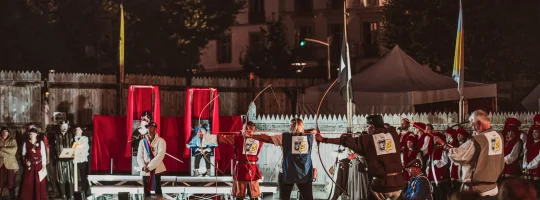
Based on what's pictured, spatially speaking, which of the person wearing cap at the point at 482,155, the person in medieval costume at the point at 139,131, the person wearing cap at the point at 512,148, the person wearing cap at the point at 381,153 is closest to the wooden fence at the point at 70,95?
the person in medieval costume at the point at 139,131

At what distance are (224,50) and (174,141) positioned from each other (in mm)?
34229

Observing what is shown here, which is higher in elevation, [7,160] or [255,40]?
[255,40]

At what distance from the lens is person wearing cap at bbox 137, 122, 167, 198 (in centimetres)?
1727

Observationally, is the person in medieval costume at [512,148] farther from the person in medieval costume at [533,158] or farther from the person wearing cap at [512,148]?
the person in medieval costume at [533,158]

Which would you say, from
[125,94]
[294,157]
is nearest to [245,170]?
[294,157]

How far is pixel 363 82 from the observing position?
86.8 ft

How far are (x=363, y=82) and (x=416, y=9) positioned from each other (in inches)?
521

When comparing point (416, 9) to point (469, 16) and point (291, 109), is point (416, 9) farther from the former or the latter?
point (291, 109)

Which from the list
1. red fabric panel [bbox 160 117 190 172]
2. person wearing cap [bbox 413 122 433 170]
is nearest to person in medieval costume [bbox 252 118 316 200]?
person wearing cap [bbox 413 122 433 170]

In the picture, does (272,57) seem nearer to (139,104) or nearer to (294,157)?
(139,104)

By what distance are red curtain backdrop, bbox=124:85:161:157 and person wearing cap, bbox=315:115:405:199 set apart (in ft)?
24.9

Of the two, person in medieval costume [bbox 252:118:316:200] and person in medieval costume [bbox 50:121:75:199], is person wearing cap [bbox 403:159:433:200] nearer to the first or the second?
person in medieval costume [bbox 252:118:316:200]

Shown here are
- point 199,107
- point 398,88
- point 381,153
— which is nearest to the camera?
point 381,153

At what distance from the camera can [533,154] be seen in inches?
704
